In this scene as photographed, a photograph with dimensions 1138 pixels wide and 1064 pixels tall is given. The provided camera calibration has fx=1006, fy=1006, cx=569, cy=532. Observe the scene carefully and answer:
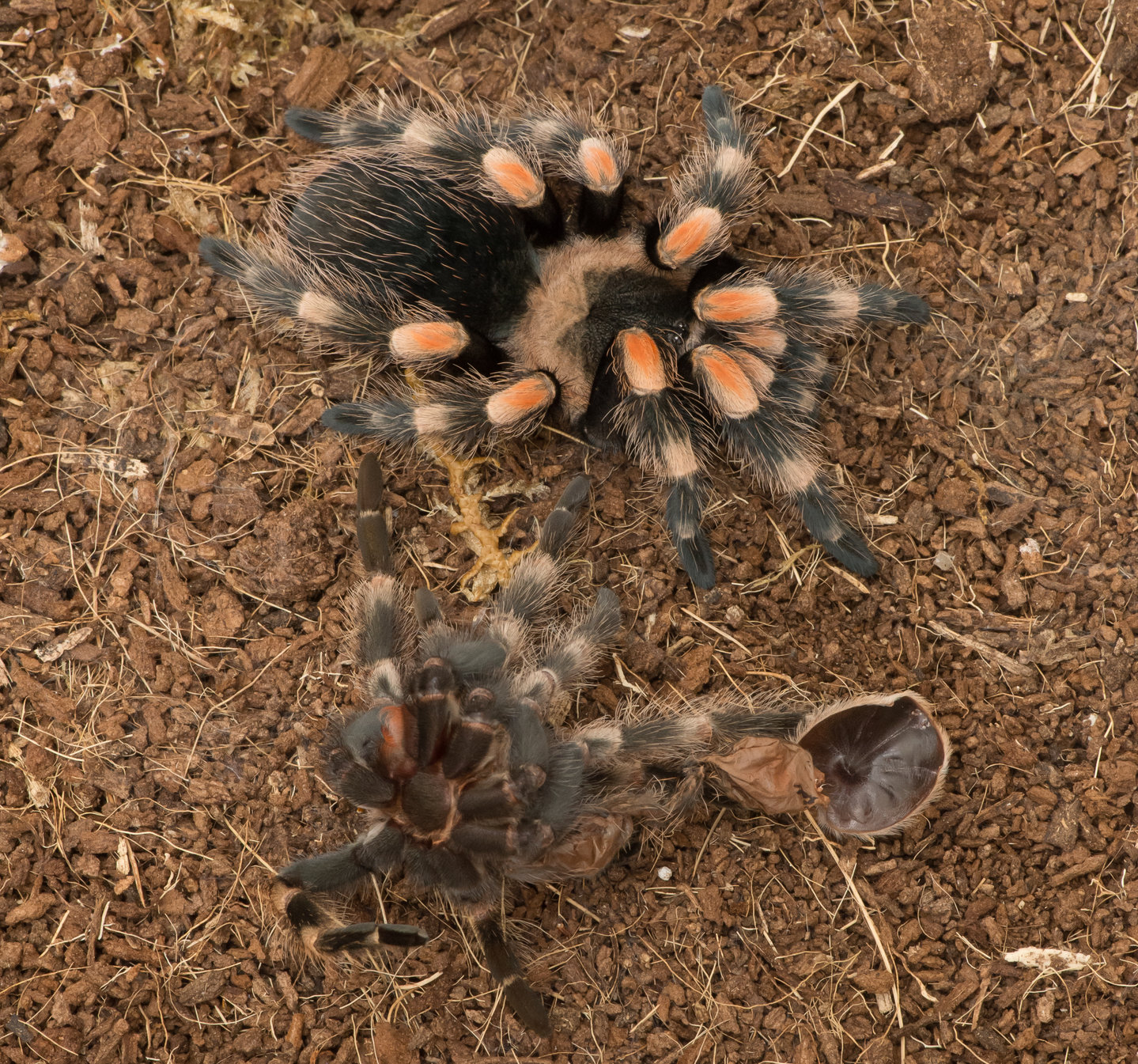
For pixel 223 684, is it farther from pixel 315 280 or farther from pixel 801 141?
pixel 801 141

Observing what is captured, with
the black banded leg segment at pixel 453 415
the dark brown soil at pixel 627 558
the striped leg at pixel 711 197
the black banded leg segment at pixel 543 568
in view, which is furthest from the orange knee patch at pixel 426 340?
the striped leg at pixel 711 197

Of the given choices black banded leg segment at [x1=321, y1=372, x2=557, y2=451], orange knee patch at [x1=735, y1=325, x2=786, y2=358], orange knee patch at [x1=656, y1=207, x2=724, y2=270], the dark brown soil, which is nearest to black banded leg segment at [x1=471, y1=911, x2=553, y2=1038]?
the dark brown soil

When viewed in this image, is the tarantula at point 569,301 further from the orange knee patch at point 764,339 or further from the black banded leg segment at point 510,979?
the black banded leg segment at point 510,979

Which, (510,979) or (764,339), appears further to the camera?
(764,339)

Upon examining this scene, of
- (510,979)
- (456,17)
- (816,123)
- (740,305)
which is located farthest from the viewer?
(456,17)

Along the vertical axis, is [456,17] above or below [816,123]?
above

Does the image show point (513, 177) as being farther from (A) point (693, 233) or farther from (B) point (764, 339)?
(B) point (764, 339)

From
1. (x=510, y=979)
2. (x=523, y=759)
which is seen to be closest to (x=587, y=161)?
(x=523, y=759)
